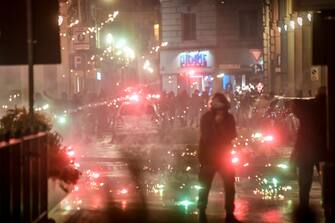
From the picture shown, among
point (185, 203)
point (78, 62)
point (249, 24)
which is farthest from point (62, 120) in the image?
point (249, 24)

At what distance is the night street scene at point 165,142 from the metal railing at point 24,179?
0.02m

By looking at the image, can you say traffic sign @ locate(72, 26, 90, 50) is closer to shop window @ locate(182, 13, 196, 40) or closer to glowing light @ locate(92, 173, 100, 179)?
glowing light @ locate(92, 173, 100, 179)

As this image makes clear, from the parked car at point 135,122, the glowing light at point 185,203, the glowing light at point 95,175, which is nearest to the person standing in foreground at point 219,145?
the glowing light at point 185,203

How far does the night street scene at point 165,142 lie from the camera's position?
33.0 feet

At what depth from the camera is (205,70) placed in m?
65.2

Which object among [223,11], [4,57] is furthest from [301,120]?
[223,11]

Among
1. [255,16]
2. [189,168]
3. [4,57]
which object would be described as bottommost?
[189,168]

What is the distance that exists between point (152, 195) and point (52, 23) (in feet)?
15.2

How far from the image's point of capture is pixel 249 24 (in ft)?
212

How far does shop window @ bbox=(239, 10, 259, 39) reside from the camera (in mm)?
64438

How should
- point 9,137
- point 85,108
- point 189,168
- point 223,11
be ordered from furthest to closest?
point 223,11
point 85,108
point 189,168
point 9,137

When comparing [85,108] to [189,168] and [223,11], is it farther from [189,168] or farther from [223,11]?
[223,11]

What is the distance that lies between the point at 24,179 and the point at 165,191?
630 cm

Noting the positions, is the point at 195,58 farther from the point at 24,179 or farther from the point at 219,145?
the point at 24,179
